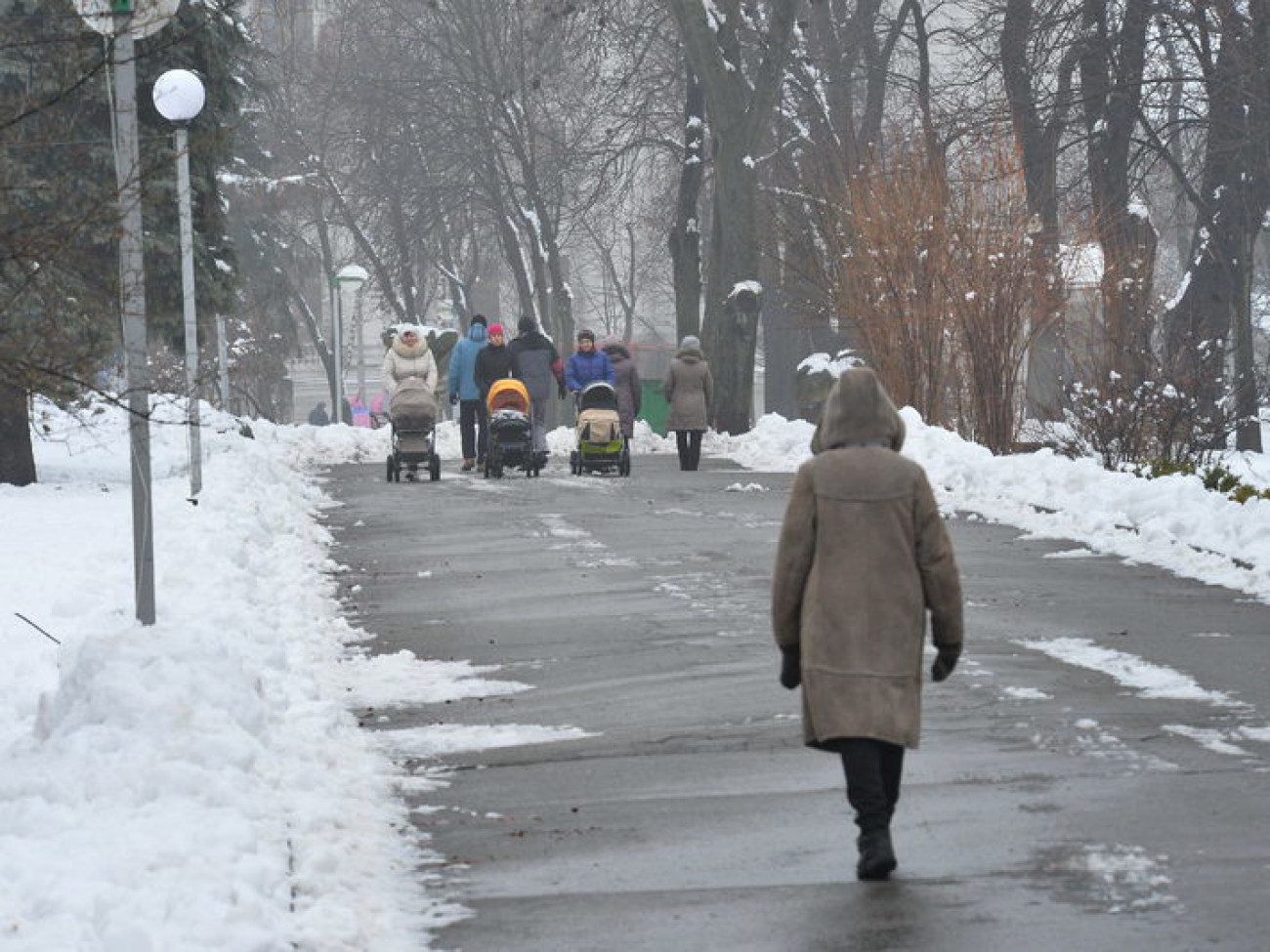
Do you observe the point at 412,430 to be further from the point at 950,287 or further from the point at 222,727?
the point at 222,727

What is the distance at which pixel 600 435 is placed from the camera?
28.6 meters

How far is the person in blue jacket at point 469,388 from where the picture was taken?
29.4 metres

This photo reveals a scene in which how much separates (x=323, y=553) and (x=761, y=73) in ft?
67.5

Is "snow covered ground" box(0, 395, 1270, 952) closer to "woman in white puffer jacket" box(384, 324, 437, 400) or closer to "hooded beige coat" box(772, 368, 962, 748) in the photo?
"hooded beige coat" box(772, 368, 962, 748)

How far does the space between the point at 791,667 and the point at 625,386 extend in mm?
24560

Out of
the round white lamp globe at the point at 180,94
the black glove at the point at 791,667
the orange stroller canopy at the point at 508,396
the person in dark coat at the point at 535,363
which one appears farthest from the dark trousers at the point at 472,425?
the black glove at the point at 791,667

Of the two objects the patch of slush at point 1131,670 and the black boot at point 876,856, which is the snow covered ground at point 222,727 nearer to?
the patch of slush at point 1131,670

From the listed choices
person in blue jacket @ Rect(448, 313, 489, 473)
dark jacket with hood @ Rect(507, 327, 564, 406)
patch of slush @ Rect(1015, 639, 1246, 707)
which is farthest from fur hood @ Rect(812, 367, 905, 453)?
dark jacket with hood @ Rect(507, 327, 564, 406)

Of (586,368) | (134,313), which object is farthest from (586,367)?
(134,313)

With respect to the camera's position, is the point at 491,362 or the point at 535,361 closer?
the point at 491,362

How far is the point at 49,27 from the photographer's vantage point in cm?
2361

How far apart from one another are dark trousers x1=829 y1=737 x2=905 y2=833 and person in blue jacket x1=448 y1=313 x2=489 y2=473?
2185 cm

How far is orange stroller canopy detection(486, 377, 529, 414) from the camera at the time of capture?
27984 mm

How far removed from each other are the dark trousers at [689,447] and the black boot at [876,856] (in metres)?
22.3
